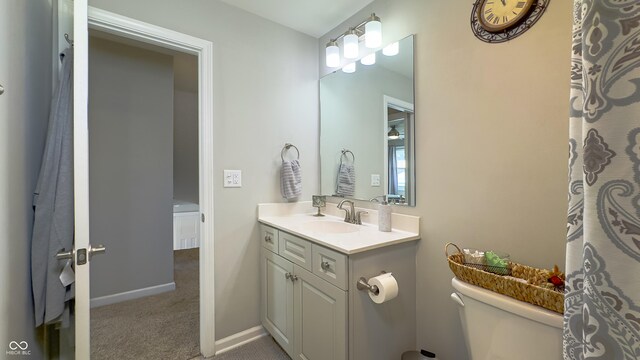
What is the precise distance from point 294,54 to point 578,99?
1.97m

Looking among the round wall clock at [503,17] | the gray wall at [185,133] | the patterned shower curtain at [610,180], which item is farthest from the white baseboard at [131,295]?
the round wall clock at [503,17]

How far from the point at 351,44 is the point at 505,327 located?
69.4 inches

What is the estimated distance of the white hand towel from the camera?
1.99 meters

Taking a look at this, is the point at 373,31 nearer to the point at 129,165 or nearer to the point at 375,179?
the point at 375,179

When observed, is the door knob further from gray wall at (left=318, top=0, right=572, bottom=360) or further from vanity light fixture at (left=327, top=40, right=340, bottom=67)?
vanity light fixture at (left=327, top=40, right=340, bottom=67)

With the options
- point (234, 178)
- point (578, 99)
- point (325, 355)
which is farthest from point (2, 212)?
point (578, 99)

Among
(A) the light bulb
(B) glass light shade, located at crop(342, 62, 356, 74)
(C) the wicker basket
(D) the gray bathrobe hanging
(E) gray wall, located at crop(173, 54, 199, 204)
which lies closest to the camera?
(C) the wicker basket

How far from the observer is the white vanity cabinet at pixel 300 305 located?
4.18 feet

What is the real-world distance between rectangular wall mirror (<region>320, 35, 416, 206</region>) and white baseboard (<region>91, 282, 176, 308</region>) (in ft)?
6.13

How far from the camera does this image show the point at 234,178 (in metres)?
1.83

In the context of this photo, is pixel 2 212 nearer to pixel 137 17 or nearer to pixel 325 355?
pixel 137 17

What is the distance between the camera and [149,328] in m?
2.01

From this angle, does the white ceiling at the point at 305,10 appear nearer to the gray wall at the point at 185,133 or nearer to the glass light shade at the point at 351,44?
the glass light shade at the point at 351,44

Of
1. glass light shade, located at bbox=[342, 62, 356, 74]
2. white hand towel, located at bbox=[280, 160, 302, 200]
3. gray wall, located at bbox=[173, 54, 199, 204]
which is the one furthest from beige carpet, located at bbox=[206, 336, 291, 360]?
gray wall, located at bbox=[173, 54, 199, 204]
